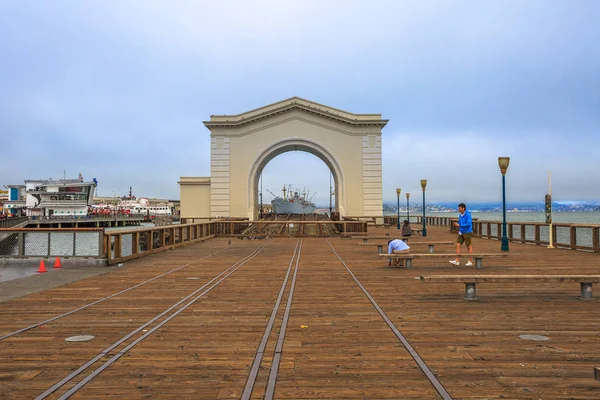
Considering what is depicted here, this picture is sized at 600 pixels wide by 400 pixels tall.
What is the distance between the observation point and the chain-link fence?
47.9 ft

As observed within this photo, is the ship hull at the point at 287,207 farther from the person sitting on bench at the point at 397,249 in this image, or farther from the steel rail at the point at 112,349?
the steel rail at the point at 112,349

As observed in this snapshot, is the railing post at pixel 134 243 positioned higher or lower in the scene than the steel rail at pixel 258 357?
higher

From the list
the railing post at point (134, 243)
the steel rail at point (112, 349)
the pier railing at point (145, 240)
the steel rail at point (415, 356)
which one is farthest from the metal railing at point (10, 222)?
the steel rail at point (415, 356)

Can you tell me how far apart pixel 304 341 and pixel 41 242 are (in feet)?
39.8

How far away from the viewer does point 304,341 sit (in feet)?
19.4

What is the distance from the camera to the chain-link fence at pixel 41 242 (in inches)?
575

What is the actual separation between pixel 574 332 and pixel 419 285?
436cm

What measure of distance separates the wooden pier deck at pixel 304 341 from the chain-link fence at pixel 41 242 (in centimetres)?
396

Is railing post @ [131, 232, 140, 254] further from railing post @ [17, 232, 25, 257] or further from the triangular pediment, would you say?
the triangular pediment

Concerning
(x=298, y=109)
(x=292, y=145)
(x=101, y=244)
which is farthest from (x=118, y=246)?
(x=298, y=109)

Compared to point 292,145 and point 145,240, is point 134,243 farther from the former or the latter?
point 292,145

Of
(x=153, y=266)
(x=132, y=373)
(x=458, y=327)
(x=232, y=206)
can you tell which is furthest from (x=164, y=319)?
(x=232, y=206)

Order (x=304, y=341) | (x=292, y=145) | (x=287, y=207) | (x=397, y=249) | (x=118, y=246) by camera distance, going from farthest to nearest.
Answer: (x=287, y=207), (x=292, y=145), (x=118, y=246), (x=397, y=249), (x=304, y=341)

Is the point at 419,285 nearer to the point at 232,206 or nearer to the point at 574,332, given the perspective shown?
the point at 574,332
